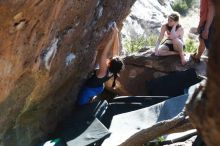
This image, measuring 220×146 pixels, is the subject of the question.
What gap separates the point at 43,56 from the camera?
21.7 ft

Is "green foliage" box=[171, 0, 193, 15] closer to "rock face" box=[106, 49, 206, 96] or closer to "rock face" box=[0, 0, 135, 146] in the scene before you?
"rock face" box=[106, 49, 206, 96]

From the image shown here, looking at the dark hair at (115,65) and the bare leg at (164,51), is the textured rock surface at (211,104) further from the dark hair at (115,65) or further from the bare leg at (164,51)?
the bare leg at (164,51)

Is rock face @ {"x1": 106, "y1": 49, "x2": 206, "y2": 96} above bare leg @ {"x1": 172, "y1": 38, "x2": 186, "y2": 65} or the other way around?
the other way around

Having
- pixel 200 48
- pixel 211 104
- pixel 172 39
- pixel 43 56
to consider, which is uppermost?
pixel 211 104

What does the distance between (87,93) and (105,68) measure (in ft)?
2.43

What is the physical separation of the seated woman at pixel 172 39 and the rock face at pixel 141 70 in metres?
0.15

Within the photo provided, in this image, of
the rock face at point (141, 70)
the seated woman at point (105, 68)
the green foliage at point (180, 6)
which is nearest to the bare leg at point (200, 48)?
the rock face at point (141, 70)

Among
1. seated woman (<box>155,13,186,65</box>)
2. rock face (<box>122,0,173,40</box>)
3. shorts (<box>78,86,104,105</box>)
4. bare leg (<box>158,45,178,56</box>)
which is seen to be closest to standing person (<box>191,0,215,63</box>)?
seated woman (<box>155,13,186,65</box>)

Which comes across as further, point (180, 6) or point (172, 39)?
point (180, 6)

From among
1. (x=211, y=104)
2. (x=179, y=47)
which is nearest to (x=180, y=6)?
(x=179, y=47)

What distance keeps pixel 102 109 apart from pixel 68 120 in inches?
23.5

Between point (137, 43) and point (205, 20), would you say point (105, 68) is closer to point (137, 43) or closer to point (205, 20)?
point (205, 20)

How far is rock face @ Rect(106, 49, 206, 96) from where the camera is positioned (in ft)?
31.3

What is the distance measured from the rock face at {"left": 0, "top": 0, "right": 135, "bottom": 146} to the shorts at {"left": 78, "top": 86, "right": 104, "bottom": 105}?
0.43ft
